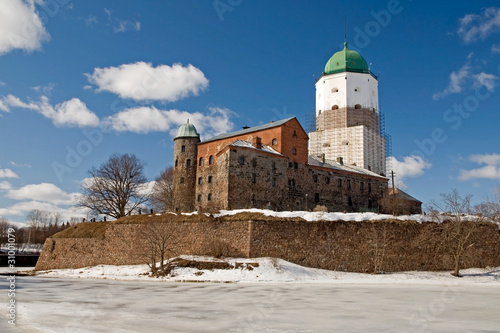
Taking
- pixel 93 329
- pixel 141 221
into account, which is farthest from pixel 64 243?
pixel 93 329

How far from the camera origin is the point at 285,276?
28.1 metres

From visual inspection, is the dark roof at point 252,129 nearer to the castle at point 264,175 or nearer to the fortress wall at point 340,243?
the castle at point 264,175

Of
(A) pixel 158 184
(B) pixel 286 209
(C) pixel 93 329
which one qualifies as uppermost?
(A) pixel 158 184

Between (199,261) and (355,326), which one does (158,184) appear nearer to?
(199,261)

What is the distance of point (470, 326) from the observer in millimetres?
11938

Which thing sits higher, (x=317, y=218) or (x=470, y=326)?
(x=317, y=218)

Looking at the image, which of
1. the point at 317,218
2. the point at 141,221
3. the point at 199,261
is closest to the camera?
the point at 199,261

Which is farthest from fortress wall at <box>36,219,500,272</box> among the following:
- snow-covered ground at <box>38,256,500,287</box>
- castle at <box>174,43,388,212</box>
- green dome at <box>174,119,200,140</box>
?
green dome at <box>174,119,200,140</box>

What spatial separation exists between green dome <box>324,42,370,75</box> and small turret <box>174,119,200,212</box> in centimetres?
3481

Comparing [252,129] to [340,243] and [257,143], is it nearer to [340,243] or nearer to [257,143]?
[257,143]

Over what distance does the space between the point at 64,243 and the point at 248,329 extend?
35.5 meters

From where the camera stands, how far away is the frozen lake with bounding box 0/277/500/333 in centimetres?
1156

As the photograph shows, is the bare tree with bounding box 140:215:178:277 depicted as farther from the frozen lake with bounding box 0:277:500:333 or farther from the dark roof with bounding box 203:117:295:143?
the dark roof with bounding box 203:117:295:143

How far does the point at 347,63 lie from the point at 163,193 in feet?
137
